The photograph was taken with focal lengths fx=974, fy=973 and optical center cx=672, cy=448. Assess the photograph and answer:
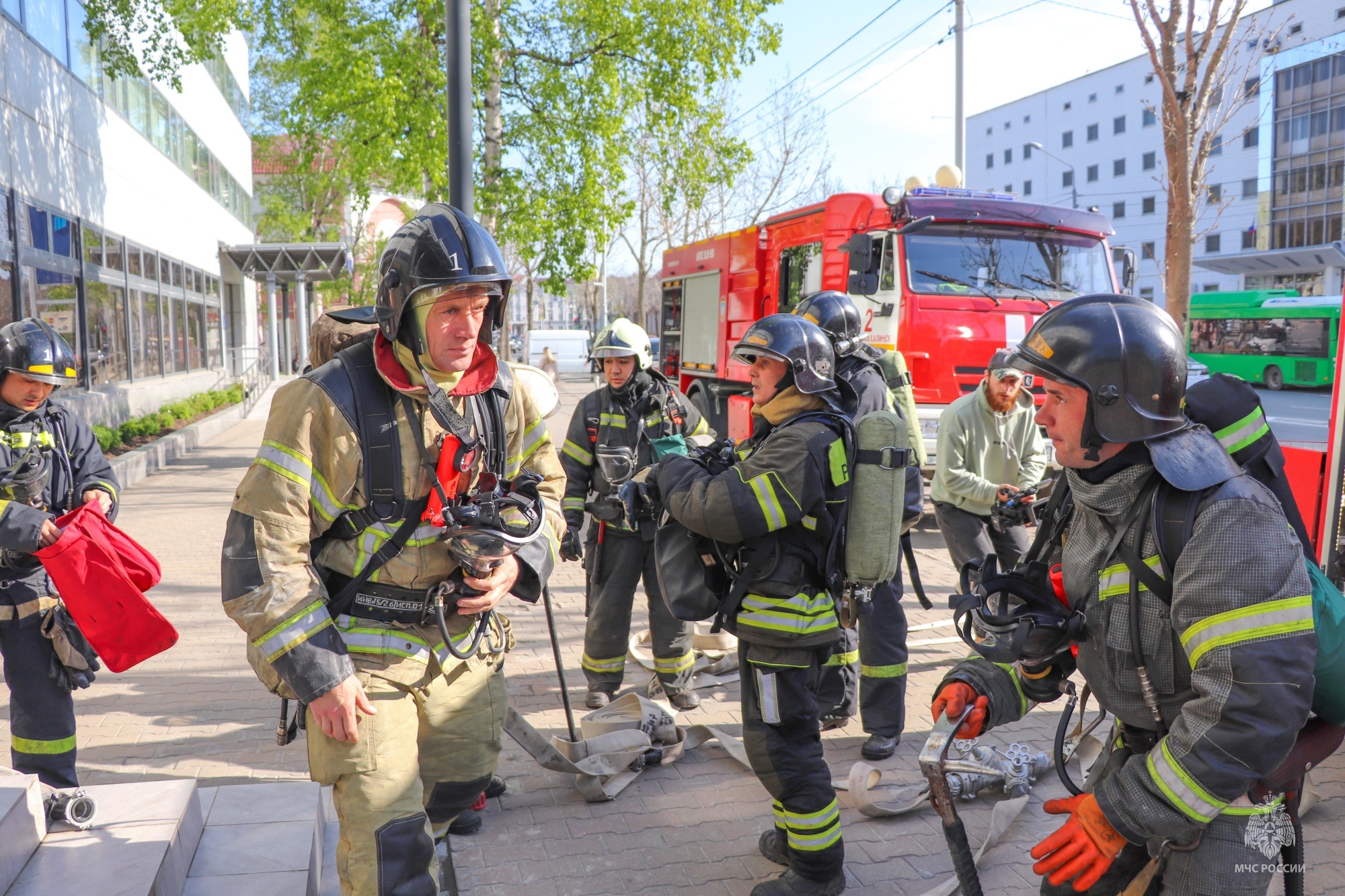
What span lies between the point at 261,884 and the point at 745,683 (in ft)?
5.59

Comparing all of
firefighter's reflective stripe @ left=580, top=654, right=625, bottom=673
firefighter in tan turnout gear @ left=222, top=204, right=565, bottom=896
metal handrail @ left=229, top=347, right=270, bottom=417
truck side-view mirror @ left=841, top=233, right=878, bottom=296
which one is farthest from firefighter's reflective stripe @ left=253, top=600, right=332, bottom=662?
metal handrail @ left=229, top=347, right=270, bottom=417

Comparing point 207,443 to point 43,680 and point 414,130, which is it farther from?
point 43,680

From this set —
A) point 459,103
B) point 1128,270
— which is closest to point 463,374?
point 459,103

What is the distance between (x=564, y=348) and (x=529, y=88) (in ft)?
100

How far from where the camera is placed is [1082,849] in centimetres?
205

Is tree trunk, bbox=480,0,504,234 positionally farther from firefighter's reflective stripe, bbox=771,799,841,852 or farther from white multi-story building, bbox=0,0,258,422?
firefighter's reflective stripe, bbox=771,799,841,852

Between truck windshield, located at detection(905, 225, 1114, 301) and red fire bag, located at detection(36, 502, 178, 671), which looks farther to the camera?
truck windshield, located at detection(905, 225, 1114, 301)

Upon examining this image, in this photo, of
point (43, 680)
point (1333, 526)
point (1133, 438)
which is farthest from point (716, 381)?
point (1133, 438)

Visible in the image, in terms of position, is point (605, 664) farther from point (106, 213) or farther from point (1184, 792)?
point (106, 213)

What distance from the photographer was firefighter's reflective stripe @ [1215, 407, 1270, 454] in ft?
7.33

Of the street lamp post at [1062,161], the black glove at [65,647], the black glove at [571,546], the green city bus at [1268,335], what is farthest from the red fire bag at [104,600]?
the green city bus at [1268,335]

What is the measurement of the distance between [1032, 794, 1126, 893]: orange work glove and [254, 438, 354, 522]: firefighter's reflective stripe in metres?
1.83

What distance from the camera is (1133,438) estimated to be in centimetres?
212

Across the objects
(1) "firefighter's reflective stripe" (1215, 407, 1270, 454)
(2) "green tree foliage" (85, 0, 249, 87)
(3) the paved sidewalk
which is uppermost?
(2) "green tree foliage" (85, 0, 249, 87)
